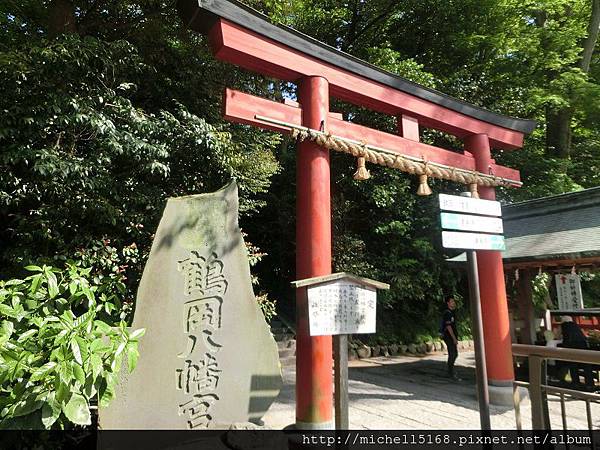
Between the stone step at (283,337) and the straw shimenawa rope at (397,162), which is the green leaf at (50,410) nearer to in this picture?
the straw shimenawa rope at (397,162)

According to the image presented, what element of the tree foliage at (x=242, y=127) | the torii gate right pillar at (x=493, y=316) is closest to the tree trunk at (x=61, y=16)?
the tree foliage at (x=242, y=127)

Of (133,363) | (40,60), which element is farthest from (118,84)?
(133,363)

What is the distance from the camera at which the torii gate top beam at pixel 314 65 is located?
13.2 ft

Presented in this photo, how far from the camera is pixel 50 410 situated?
2.49 metres

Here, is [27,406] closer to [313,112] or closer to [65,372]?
[65,372]

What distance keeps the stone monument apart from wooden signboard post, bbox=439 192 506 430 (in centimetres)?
236

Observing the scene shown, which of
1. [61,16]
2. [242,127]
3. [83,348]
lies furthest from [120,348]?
[61,16]

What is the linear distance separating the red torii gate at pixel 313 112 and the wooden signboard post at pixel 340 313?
154 millimetres

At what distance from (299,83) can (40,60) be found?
141 inches

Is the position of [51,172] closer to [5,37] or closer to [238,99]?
[238,99]

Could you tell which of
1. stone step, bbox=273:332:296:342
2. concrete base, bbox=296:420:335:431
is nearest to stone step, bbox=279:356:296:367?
stone step, bbox=273:332:296:342

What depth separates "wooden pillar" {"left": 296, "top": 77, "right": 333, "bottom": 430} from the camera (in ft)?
13.1

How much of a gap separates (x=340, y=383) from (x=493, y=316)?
3933 mm

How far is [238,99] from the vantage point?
4.12 metres
